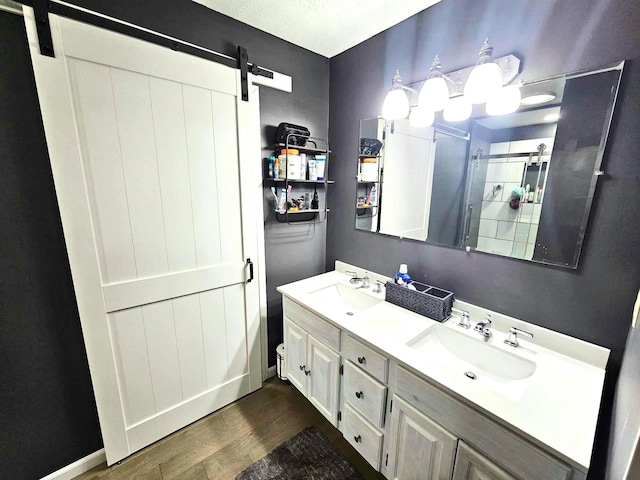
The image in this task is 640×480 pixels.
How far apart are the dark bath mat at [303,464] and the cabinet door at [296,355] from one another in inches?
10.9

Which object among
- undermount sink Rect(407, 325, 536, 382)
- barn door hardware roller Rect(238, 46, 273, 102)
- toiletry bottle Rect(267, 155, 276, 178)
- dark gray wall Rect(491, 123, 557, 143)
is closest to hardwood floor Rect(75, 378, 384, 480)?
undermount sink Rect(407, 325, 536, 382)

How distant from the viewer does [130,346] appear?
1.40 metres

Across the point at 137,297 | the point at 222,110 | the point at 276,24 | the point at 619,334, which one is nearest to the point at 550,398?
the point at 619,334

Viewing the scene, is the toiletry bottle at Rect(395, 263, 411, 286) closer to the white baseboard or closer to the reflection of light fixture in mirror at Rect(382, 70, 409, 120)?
the reflection of light fixture in mirror at Rect(382, 70, 409, 120)

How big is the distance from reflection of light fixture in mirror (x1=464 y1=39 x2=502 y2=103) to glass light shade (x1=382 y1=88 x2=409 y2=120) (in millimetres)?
339

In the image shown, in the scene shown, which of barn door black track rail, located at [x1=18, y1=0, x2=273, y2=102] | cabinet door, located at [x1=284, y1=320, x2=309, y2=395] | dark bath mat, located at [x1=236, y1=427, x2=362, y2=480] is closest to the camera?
barn door black track rail, located at [x1=18, y1=0, x2=273, y2=102]

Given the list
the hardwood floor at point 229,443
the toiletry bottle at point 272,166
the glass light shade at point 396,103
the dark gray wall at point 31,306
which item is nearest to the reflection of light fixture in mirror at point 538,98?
the glass light shade at point 396,103

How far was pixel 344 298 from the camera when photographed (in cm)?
182

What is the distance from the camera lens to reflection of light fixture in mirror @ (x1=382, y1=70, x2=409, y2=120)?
1.38 metres

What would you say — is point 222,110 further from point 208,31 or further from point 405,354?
point 405,354

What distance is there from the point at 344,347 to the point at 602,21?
5.41 feet

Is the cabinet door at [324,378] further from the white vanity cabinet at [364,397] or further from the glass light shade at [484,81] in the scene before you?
the glass light shade at [484,81]

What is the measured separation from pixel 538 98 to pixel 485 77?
25 centimetres

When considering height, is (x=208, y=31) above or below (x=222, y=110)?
above
